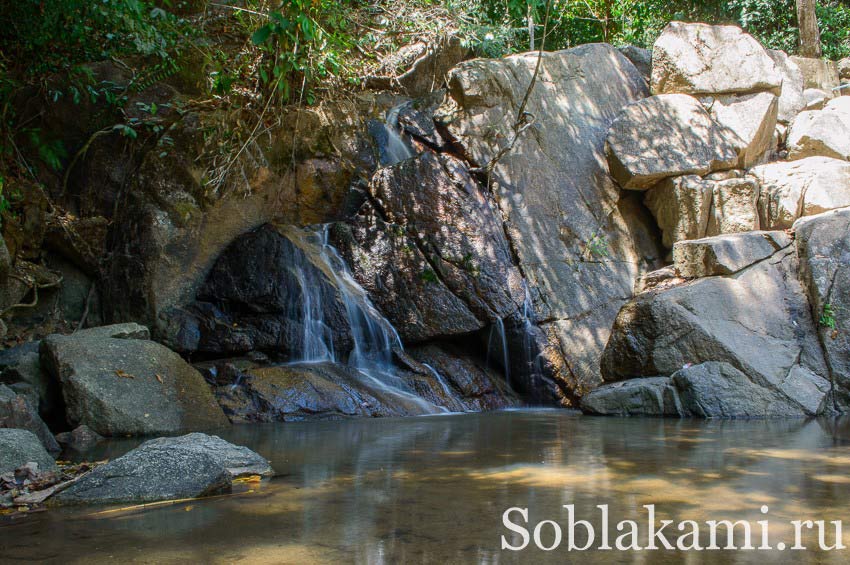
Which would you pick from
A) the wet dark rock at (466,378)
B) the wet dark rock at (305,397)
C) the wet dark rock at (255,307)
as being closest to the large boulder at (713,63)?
the wet dark rock at (466,378)

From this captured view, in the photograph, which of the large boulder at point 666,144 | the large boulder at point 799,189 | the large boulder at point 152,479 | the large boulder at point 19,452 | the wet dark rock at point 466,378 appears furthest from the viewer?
the large boulder at point 666,144

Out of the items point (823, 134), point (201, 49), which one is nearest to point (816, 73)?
point (823, 134)

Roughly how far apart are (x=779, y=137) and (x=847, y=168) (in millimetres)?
2542

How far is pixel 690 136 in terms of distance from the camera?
1043cm

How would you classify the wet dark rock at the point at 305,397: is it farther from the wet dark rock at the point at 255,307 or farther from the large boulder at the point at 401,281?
the large boulder at the point at 401,281

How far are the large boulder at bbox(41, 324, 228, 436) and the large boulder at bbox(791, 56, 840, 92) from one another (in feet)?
41.4

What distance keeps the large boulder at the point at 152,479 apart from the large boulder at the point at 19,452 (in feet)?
2.11

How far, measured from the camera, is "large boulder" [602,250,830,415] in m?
7.10

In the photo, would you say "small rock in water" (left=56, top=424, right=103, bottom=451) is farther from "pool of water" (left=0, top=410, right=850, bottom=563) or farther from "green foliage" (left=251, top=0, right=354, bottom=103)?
"green foliage" (left=251, top=0, right=354, bottom=103)

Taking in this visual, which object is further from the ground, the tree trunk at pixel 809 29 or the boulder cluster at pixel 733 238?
the tree trunk at pixel 809 29

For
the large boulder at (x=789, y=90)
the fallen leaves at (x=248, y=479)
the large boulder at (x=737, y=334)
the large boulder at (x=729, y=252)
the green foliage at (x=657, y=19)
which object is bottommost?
the fallen leaves at (x=248, y=479)

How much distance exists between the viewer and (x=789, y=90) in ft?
41.2

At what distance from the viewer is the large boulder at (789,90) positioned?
12305 millimetres

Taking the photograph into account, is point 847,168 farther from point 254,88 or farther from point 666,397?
point 254,88
